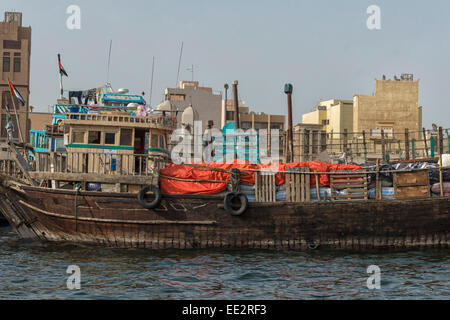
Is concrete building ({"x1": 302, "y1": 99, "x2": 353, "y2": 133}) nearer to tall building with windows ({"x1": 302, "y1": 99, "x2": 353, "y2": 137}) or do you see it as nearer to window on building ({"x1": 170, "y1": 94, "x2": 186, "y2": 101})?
tall building with windows ({"x1": 302, "y1": 99, "x2": 353, "y2": 137})

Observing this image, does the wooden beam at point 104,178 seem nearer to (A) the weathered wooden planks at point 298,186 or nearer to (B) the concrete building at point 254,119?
(A) the weathered wooden planks at point 298,186

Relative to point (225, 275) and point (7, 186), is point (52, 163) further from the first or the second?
point (225, 275)

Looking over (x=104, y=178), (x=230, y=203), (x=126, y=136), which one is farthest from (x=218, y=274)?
(x=126, y=136)

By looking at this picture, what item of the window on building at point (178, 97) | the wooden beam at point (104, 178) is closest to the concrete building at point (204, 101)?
the window on building at point (178, 97)

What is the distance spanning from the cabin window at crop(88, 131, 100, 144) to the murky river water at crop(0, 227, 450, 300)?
324cm

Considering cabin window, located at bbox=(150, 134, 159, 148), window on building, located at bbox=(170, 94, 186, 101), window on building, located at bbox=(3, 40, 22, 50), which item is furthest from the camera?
window on building, located at bbox=(3, 40, 22, 50)

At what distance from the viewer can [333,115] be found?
179 ft

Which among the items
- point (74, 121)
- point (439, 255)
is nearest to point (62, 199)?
point (74, 121)

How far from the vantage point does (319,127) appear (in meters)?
44.1

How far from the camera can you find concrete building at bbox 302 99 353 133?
5284 centimetres

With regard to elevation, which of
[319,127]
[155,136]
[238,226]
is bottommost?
[238,226]

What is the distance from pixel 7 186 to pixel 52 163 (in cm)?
168

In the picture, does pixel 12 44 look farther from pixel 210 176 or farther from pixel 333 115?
pixel 210 176

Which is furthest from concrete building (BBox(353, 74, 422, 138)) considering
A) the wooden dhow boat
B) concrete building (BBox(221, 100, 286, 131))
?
the wooden dhow boat
